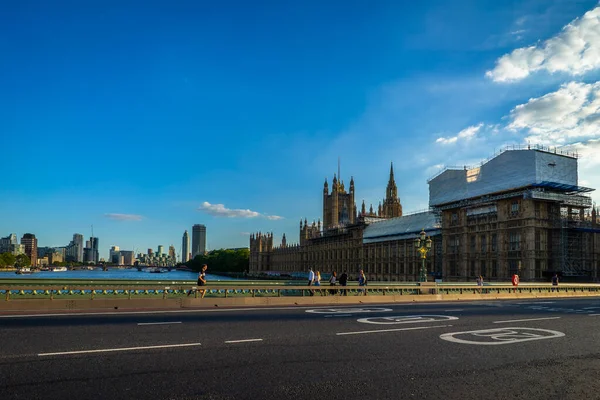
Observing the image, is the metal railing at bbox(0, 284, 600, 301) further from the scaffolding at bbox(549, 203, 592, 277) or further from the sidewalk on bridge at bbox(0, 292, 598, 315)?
the scaffolding at bbox(549, 203, 592, 277)

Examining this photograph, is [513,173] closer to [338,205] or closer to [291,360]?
[291,360]

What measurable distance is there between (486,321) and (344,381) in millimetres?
11317

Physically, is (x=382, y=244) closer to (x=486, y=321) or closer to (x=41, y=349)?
(x=486, y=321)

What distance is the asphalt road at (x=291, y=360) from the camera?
24.9 feet

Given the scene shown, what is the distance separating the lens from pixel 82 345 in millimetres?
11070

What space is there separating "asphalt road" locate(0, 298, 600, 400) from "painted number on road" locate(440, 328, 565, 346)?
0.03 m

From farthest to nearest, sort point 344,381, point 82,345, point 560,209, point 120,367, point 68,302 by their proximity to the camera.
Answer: point 560,209 < point 68,302 < point 82,345 < point 120,367 < point 344,381

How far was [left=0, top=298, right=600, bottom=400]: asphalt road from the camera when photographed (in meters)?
7.59

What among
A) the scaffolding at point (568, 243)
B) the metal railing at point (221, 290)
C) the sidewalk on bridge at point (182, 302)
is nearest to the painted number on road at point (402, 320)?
the sidewalk on bridge at point (182, 302)

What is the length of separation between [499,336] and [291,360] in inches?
275

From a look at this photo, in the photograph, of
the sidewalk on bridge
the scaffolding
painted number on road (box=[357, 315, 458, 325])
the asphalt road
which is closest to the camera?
the asphalt road

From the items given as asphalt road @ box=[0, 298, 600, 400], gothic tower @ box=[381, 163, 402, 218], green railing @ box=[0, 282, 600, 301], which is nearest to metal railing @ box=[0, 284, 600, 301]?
green railing @ box=[0, 282, 600, 301]

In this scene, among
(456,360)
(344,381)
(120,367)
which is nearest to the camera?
(344,381)

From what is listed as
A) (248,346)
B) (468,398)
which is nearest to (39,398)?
(248,346)
